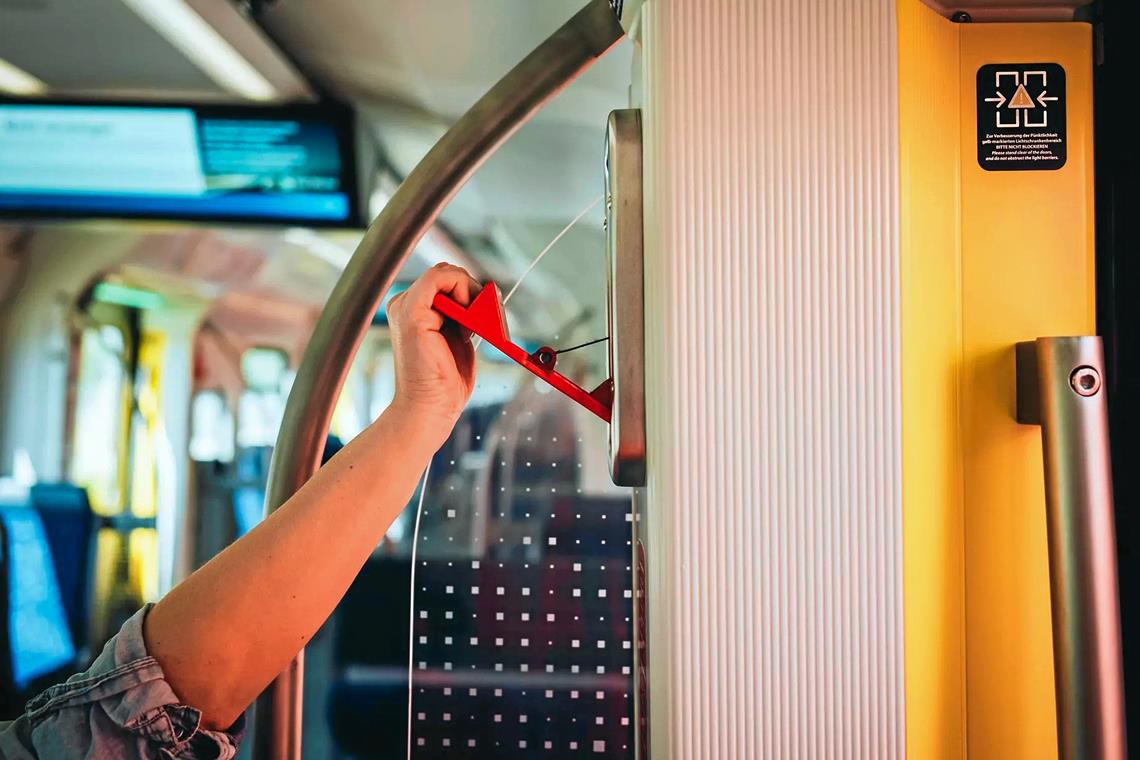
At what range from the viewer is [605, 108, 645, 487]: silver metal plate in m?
0.70

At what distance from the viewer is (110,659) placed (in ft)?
2.51

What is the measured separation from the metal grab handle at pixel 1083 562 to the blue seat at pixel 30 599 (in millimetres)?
2015

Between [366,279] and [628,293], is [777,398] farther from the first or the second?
[366,279]

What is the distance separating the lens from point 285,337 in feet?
5.80

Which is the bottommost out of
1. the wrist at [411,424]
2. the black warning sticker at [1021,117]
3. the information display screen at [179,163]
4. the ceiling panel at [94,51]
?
the wrist at [411,424]

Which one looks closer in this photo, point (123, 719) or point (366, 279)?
point (123, 719)

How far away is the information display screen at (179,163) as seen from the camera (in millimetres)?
1787

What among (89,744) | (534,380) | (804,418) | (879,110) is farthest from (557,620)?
(879,110)

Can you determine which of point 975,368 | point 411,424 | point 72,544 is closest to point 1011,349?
point 975,368

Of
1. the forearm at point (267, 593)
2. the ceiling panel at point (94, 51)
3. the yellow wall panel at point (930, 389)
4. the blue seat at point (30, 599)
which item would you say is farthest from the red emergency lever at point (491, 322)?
the blue seat at point (30, 599)

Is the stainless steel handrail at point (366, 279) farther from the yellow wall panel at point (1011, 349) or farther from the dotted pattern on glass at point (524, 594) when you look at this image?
the yellow wall panel at point (1011, 349)

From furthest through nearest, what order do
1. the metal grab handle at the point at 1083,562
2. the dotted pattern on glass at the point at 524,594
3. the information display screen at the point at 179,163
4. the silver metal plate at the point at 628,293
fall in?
the information display screen at the point at 179,163
the dotted pattern on glass at the point at 524,594
the silver metal plate at the point at 628,293
the metal grab handle at the point at 1083,562

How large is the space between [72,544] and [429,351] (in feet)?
4.83

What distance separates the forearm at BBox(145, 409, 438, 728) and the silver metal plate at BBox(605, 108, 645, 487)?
11.1 inches
